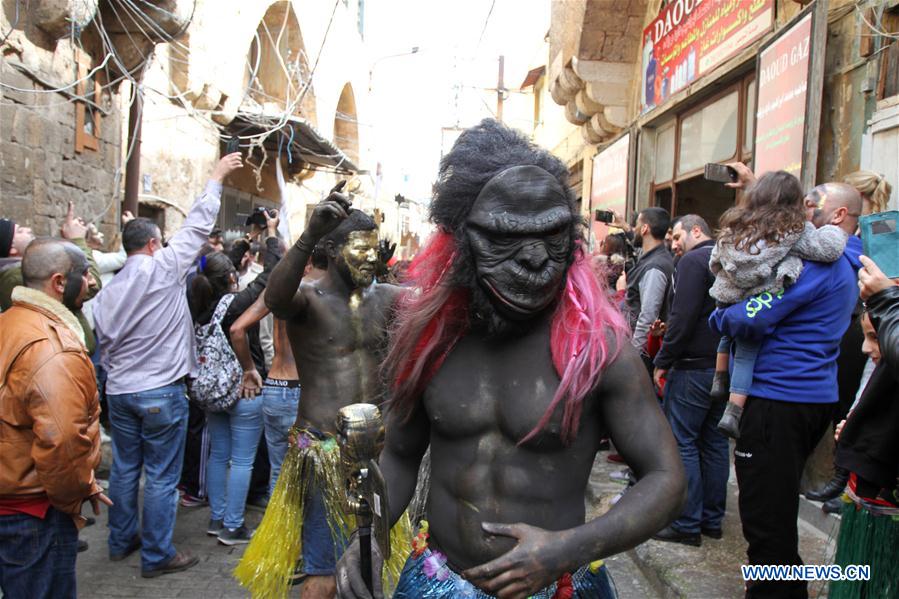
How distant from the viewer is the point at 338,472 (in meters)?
3.27

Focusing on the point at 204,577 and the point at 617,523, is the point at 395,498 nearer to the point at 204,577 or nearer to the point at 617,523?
the point at 617,523

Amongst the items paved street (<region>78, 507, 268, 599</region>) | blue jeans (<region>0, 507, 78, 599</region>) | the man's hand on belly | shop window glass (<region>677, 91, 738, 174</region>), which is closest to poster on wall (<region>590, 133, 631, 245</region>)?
shop window glass (<region>677, 91, 738, 174</region>)

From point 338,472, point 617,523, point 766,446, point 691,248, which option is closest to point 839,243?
point 766,446

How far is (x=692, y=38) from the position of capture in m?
8.30

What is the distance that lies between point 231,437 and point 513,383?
3626mm

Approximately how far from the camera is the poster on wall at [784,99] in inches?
217

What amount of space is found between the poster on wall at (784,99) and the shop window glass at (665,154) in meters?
3.00

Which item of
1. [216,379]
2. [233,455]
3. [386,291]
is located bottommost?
[233,455]

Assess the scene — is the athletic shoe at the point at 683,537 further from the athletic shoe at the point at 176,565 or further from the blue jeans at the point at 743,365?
the athletic shoe at the point at 176,565

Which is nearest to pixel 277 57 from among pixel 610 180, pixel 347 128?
pixel 347 128

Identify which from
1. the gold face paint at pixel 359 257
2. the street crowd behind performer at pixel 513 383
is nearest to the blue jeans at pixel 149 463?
the gold face paint at pixel 359 257

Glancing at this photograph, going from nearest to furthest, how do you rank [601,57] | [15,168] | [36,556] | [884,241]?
[884,241]
[36,556]
[15,168]
[601,57]

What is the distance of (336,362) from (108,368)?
1824 millimetres

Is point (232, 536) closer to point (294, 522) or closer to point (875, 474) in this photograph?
point (294, 522)
